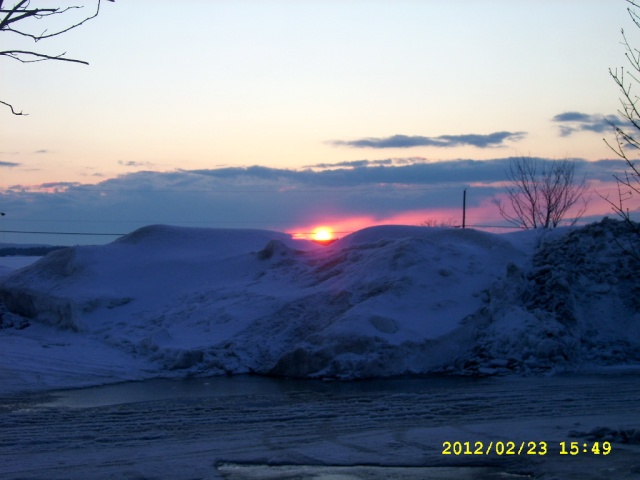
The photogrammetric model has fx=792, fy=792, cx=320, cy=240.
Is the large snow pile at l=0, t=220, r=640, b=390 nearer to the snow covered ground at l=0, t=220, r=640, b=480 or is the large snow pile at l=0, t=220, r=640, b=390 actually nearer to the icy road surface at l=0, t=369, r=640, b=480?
the snow covered ground at l=0, t=220, r=640, b=480

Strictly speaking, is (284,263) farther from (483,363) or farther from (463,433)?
(463,433)

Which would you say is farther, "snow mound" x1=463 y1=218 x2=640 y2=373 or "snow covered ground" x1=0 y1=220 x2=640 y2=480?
"snow mound" x1=463 y1=218 x2=640 y2=373

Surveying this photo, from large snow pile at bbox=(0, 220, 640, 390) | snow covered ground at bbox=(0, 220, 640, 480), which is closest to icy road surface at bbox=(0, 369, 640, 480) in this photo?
snow covered ground at bbox=(0, 220, 640, 480)

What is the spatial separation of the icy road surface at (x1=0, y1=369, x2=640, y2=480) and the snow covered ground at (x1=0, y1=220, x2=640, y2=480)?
4 centimetres

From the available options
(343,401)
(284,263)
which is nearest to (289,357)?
(343,401)

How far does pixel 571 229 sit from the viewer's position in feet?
63.2

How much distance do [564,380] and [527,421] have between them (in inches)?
161

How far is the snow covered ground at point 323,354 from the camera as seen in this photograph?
323 inches
